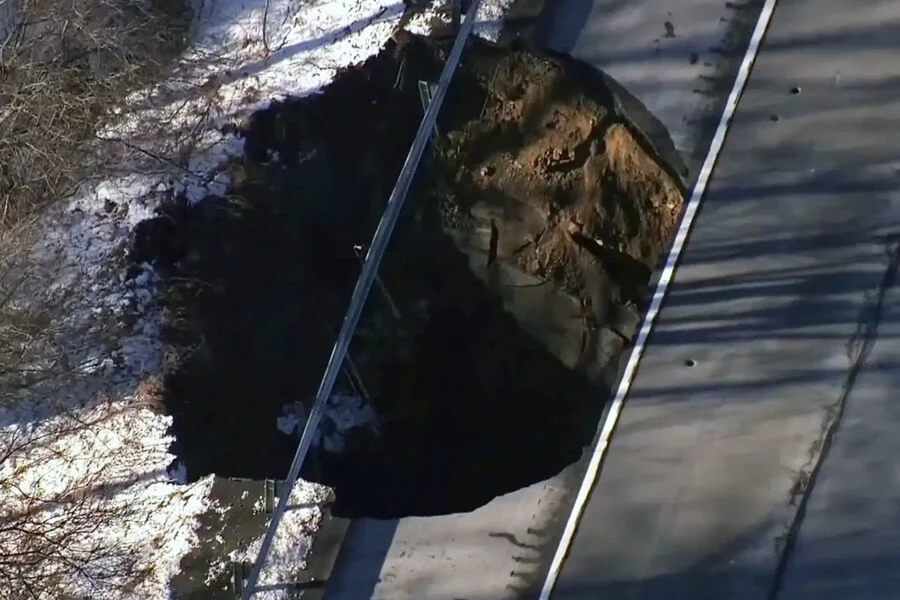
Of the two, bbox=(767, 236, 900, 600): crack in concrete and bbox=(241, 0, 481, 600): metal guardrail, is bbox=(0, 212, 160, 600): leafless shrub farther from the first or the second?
bbox=(767, 236, 900, 600): crack in concrete

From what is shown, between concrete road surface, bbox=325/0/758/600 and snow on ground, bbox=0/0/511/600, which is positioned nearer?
concrete road surface, bbox=325/0/758/600

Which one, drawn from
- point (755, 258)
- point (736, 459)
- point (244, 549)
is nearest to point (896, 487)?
point (736, 459)

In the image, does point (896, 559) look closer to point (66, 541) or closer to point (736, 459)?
point (736, 459)

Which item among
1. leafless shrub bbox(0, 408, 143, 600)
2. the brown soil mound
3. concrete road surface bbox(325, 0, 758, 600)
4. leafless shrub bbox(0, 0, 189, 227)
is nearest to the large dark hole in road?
the brown soil mound

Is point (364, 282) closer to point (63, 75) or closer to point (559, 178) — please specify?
point (559, 178)

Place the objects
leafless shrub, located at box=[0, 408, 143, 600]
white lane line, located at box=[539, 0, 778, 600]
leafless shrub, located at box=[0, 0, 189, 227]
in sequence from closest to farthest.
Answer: white lane line, located at box=[539, 0, 778, 600], leafless shrub, located at box=[0, 408, 143, 600], leafless shrub, located at box=[0, 0, 189, 227]

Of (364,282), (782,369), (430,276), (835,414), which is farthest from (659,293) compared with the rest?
(364,282)

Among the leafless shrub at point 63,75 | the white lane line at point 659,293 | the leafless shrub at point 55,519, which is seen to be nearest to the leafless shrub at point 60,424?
the leafless shrub at point 55,519
